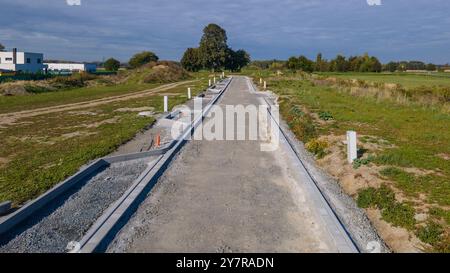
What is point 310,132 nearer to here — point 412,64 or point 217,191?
point 217,191

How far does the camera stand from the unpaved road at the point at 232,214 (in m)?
5.16

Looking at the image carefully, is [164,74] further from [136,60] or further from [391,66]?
[391,66]

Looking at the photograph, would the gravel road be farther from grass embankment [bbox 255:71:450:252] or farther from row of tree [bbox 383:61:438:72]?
row of tree [bbox 383:61:438:72]

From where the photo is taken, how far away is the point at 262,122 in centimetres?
1659

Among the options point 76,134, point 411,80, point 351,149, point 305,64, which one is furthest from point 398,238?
point 305,64

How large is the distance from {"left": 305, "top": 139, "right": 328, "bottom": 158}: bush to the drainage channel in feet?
13.8

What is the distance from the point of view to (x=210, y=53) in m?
105

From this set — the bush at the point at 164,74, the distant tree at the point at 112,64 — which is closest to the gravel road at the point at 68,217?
the bush at the point at 164,74

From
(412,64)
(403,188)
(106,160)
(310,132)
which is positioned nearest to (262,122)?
(310,132)

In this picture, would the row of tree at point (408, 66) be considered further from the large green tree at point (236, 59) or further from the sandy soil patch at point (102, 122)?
the sandy soil patch at point (102, 122)

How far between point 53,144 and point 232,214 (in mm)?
7865

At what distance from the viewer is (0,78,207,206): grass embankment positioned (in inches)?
306
